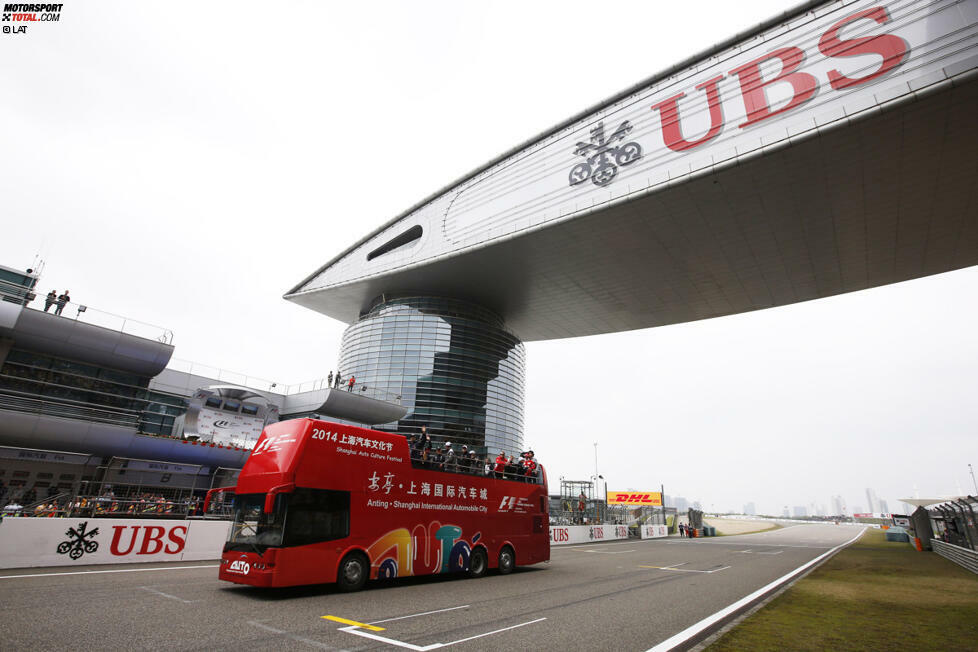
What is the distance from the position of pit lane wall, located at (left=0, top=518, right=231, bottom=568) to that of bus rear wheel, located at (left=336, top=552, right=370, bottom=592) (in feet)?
25.6

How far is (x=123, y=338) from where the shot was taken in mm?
23312

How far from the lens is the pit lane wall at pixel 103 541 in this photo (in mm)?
11477

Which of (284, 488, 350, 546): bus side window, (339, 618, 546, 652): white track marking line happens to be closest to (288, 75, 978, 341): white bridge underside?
(284, 488, 350, 546): bus side window

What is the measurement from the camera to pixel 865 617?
332 inches

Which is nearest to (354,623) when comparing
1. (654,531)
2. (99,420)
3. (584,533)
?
(99,420)

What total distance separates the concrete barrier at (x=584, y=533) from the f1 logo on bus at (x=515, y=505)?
15545 millimetres

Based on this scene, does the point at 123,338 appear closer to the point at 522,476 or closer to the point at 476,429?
the point at 522,476

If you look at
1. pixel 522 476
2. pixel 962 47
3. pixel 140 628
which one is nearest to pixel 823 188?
pixel 962 47

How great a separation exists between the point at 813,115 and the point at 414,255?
2708 cm

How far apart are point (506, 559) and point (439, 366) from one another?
91.2 feet

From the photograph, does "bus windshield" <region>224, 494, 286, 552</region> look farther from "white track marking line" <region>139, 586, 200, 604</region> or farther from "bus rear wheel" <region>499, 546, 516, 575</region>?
"bus rear wheel" <region>499, 546, 516, 575</region>

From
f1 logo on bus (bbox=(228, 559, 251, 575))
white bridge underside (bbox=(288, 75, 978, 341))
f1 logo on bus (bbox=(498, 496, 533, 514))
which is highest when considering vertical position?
white bridge underside (bbox=(288, 75, 978, 341))

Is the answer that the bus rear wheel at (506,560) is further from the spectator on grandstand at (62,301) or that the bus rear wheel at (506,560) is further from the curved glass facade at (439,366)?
the curved glass facade at (439,366)

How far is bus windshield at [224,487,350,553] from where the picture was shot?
366 inches
